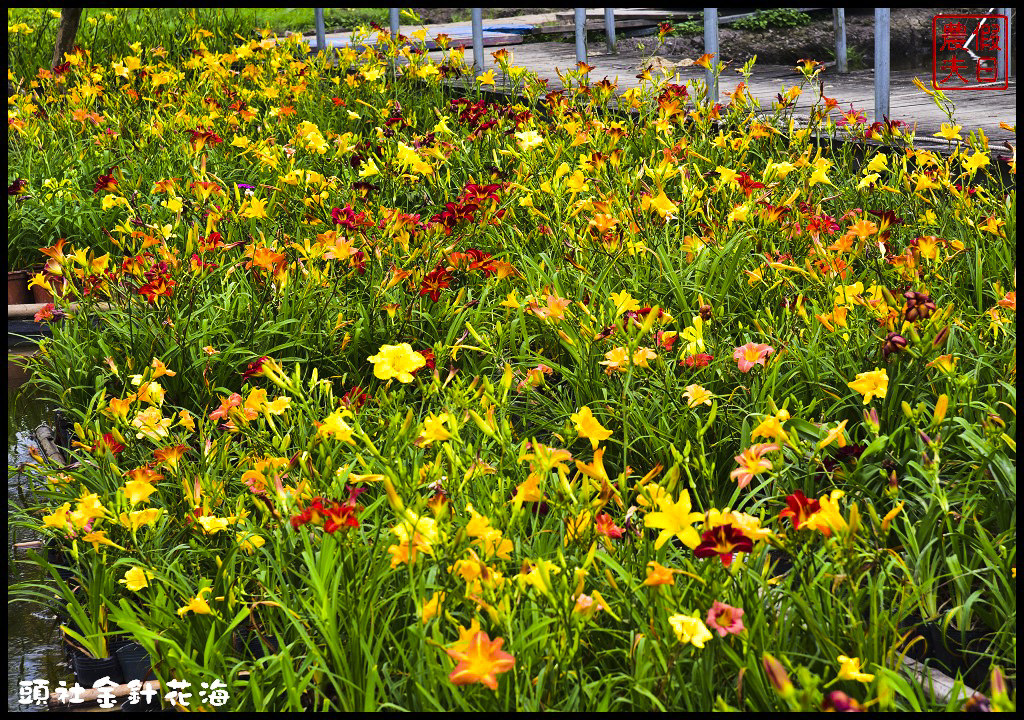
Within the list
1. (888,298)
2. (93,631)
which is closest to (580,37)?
(888,298)

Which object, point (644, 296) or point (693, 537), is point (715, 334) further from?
point (693, 537)

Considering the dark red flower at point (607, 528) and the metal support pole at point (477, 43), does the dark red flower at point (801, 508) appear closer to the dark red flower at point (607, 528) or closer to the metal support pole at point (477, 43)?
the dark red flower at point (607, 528)

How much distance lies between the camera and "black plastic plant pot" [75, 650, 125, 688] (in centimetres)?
197

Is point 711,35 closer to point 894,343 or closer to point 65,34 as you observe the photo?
point 894,343

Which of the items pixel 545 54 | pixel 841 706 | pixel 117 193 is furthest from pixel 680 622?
pixel 545 54

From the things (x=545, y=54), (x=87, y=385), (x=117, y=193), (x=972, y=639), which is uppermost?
(x=545, y=54)

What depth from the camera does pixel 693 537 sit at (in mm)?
1545

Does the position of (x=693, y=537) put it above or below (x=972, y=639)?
above

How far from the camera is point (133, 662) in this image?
1974mm

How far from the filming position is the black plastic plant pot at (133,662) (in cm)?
197

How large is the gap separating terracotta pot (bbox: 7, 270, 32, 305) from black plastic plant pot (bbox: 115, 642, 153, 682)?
262cm

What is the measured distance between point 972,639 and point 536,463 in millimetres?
816

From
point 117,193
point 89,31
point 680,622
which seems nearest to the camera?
point 680,622

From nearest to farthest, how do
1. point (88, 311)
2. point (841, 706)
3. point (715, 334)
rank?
1. point (841, 706)
2. point (715, 334)
3. point (88, 311)
